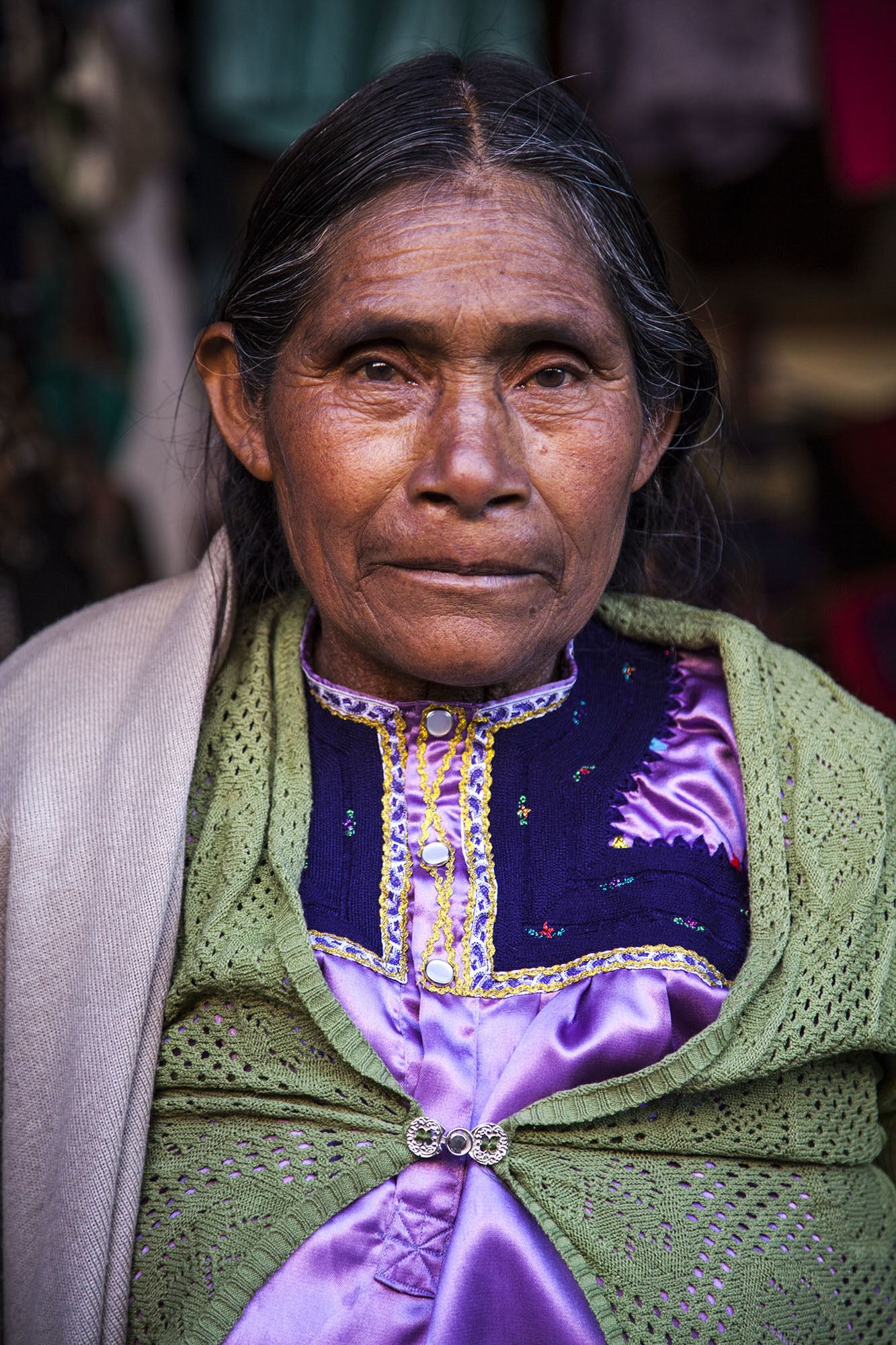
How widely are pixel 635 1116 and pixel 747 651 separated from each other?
71cm

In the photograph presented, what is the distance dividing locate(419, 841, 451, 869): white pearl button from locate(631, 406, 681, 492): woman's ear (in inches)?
23.9

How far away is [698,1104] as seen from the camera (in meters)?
1.60

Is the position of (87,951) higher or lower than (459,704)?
lower

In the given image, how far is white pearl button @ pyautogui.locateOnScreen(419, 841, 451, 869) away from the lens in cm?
166

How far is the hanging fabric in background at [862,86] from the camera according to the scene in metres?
3.38

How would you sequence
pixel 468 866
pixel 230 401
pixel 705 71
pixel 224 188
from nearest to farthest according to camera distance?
pixel 468 866
pixel 230 401
pixel 705 71
pixel 224 188

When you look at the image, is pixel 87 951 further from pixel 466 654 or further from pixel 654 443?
pixel 654 443

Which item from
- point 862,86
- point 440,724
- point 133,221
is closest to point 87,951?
point 440,724

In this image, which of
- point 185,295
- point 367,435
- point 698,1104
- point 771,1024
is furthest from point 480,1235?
point 185,295

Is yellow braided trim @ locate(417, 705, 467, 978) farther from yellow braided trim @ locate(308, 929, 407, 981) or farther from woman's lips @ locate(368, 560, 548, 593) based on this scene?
woman's lips @ locate(368, 560, 548, 593)

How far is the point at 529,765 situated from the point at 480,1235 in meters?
0.63

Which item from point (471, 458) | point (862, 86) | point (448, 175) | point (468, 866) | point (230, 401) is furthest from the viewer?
point (862, 86)

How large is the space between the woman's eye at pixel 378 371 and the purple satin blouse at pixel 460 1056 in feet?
1.54

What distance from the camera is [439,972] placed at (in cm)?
160
